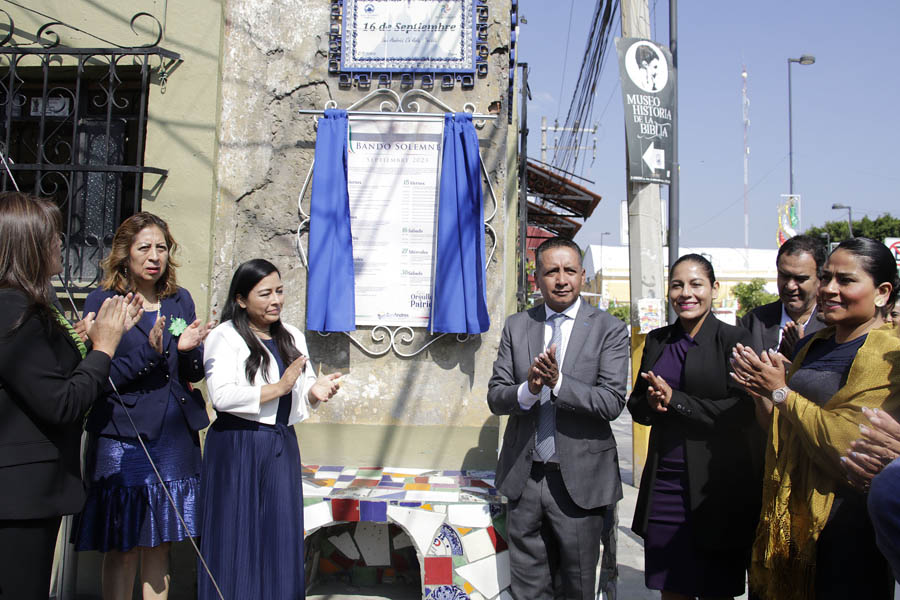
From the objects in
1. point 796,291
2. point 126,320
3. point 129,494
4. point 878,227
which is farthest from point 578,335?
point 878,227

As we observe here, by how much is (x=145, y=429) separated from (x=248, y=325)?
637 mm

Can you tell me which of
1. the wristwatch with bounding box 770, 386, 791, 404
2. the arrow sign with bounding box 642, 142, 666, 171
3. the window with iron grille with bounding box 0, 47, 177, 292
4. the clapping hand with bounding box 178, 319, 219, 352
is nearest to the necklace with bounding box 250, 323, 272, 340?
the clapping hand with bounding box 178, 319, 219, 352

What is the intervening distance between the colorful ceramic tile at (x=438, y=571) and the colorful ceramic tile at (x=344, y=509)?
46 centimetres

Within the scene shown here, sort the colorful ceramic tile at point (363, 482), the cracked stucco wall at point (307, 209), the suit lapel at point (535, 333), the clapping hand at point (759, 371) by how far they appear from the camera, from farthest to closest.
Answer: the cracked stucco wall at point (307, 209), the colorful ceramic tile at point (363, 482), the suit lapel at point (535, 333), the clapping hand at point (759, 371)

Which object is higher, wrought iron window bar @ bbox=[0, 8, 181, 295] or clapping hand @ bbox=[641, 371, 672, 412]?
wrought iron window bar @ bbox=[0, 8, 181, 295]

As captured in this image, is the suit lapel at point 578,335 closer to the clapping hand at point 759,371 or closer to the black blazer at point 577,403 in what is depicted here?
the black blazer at point 577,403

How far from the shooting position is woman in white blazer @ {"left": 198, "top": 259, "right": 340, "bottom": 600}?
2861 mm

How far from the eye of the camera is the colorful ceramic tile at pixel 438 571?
3.52 m

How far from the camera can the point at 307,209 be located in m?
4.36

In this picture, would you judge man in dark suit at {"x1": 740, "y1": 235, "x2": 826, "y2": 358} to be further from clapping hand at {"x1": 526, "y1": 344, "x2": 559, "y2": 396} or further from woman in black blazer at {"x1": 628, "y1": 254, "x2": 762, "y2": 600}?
clapping hand at {"x1": 526, "y1": 344, "x2": 559, "y2": 396}

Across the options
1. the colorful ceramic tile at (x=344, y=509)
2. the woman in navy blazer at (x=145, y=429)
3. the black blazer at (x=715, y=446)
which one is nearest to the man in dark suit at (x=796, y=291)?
the black blazer at (x=715, y=446)

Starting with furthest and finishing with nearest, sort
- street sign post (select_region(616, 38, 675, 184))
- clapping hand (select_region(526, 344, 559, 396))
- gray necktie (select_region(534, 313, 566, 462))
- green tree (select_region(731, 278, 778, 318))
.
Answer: green tree (select_region(731, 278, 778, 318)) < street sign post (select_region(616, 38, 675, 184)) < gray necktie (select_region(534, 313, 566, 462)) < clapping hand (select_region(526, 344, 559, 396))

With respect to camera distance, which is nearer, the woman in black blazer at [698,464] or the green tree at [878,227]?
the woman in black blazer at [698,464]

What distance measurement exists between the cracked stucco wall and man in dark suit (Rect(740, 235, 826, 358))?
62.7 inches
